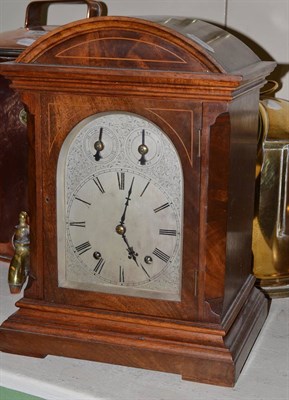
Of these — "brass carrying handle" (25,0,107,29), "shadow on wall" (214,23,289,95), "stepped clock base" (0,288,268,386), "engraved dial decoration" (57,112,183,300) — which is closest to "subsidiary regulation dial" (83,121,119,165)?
"engraved dial decoration" (57,112,183,300)

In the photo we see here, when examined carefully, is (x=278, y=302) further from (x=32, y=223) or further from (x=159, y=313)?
(x=32, y=223)

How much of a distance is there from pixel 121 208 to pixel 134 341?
8.1 inches

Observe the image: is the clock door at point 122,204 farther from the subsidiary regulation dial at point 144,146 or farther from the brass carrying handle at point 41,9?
the brass carrying handle at point 41,9

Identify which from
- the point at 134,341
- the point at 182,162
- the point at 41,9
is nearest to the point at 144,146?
the point at 182,162

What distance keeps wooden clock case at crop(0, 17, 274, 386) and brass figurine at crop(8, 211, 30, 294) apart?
0.20m

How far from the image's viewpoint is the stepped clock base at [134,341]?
3.59ft

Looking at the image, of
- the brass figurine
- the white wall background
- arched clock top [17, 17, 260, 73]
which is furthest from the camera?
the white wall background

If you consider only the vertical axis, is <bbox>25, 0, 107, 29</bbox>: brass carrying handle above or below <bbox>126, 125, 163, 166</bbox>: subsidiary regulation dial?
above

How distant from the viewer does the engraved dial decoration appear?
1.09 m

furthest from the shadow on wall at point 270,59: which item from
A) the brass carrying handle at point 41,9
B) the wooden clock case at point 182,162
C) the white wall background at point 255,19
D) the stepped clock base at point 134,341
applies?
the stepped clock base at point 134,341

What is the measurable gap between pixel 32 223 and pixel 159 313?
255 mm

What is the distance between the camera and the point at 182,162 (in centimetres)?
107

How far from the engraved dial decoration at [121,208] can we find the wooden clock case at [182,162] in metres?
0.02

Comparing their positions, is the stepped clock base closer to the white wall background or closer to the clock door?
the clock door
